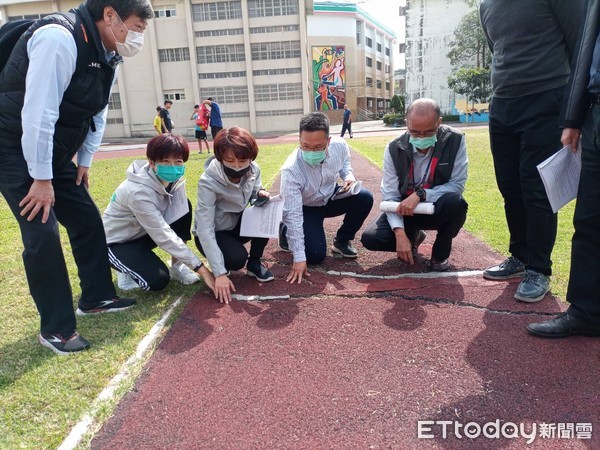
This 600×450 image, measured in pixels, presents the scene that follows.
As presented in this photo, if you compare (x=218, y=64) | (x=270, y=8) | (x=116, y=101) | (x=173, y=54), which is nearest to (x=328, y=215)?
(x=270, y=8)

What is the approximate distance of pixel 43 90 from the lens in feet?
7.65

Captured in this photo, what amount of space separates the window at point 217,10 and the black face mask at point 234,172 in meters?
35.9

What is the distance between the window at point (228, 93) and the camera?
3731cm

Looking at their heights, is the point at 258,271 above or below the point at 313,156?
below

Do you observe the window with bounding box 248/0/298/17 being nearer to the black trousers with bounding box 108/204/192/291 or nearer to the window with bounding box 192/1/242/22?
the window with bounding box 192/1/242/22

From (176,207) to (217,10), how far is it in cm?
3633

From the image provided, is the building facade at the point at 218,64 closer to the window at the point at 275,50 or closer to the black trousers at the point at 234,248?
the window at the point at 275,50

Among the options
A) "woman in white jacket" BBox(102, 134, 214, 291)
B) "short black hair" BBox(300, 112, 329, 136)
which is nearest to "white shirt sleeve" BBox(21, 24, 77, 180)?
"woman in white jacket" BBox(102, 134, 214, 291)

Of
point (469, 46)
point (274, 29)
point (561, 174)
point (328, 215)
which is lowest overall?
point (328, 215)

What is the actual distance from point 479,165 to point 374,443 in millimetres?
8732

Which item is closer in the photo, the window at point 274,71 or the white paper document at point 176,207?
the white paper document at point 176,207

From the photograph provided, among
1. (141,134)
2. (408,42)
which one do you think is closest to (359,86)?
(408,42)

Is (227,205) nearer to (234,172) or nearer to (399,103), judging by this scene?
(234,172)

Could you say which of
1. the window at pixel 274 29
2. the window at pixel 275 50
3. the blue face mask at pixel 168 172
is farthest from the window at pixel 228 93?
the blue face mask at pixel 168 172
